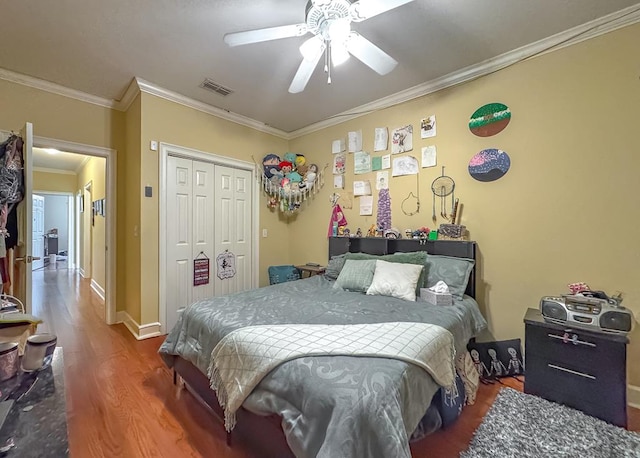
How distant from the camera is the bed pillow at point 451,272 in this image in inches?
88.7

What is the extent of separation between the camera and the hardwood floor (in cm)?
Answer: 148

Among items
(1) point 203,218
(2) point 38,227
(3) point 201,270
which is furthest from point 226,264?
(2) point 38,227

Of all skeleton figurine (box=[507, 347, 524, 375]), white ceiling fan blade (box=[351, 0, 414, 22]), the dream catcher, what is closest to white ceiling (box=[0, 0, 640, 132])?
white ceiling fan blade (box=[351, 0, 414, 22])

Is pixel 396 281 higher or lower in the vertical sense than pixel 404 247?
lower

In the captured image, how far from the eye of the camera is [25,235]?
2285 millimetres

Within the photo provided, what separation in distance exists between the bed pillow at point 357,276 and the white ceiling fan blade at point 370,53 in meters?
1.61

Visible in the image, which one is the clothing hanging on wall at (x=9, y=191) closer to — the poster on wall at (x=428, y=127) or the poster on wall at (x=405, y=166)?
the poster on wall at (x=405, y=166)

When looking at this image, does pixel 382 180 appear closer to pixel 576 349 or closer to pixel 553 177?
pixel 553 177

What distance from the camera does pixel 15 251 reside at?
2328mm

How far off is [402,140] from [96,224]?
5.65 m

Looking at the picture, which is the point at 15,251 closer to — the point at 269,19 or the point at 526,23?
the point at 269,19

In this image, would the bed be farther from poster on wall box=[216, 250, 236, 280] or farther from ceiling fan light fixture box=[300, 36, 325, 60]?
ceiling fan light fixture box=[300, 36, 325, 60]

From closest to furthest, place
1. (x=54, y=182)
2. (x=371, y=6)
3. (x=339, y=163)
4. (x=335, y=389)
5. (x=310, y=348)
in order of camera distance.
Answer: (x=335, y=389)
(x=310, y=348)
(x=371, y=6)
(x=339, y=163)
(x=54, y=182)

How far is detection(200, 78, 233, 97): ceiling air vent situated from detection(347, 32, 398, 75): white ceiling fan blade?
1651mm
